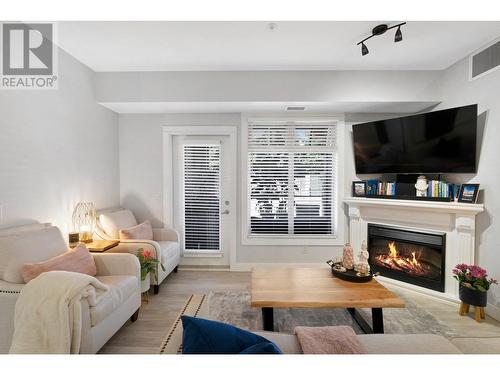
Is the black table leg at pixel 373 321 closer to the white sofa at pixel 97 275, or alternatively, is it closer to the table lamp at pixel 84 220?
the white sofa at pixel 97 275

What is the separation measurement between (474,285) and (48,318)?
3.46m

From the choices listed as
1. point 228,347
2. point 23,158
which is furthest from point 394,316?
point 23,158

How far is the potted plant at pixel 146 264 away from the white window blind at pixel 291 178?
1.45 m

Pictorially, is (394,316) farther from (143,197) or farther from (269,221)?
(143,197)

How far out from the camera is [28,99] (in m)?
2.04

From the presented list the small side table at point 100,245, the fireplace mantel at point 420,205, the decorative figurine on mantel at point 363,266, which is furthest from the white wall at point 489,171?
the small side table at point 100,245

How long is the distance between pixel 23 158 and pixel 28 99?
53 centimetres

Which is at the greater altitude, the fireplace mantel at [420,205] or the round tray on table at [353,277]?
the fireplace mantel at [420,205]

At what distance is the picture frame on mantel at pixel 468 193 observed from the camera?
239 centimetres

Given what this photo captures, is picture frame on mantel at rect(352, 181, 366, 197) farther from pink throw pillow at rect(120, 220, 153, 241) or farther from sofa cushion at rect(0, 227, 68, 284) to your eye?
sofa cushion at rect(0, 227, 68, 284)

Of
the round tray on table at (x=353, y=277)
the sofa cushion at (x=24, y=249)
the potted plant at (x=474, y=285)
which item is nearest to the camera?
the sofa cushion at (x=24, y=249)

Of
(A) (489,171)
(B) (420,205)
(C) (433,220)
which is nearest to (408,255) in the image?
(C) (433,220)

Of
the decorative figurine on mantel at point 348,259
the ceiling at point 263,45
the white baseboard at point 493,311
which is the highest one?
the ceiling at point 263,45

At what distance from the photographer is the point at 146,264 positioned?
2.49 meters
